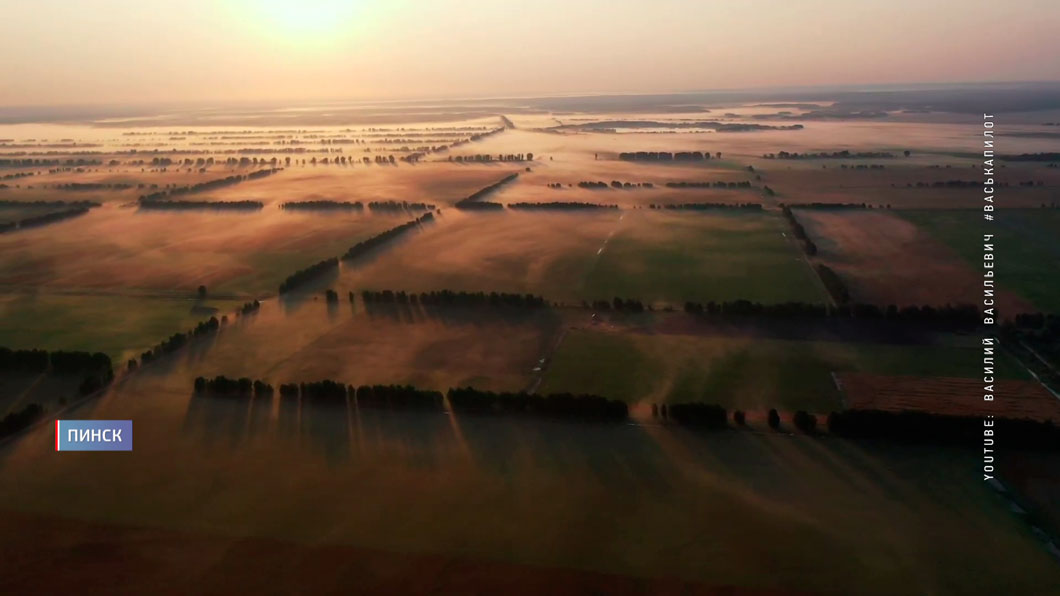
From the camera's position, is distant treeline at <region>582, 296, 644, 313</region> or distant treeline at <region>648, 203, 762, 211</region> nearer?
distant treeline at <region>582, 296, 644, 313</region>

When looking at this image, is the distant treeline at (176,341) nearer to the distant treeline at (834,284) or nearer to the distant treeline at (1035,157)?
the distant treeline at (834,284)

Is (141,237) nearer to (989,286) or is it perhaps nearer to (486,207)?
(486,207)

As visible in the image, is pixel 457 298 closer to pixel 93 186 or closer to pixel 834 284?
pixel 834 284

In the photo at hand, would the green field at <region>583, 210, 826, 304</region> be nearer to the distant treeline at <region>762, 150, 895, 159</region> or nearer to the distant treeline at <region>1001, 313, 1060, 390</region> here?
the distant treeline at <region>1001, 313, 1060, 390</region>

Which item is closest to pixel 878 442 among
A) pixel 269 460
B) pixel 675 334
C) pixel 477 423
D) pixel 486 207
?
pixel 675 334

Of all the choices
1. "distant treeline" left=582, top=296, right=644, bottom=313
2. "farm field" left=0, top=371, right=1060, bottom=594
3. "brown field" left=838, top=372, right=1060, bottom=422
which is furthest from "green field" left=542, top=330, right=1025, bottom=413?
"distant treeline" left=582, top=296, right=644, bottom=313

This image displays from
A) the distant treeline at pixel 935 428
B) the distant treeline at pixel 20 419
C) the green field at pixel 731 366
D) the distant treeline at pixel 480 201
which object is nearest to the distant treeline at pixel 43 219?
the distant treeline at pixel 480 201
